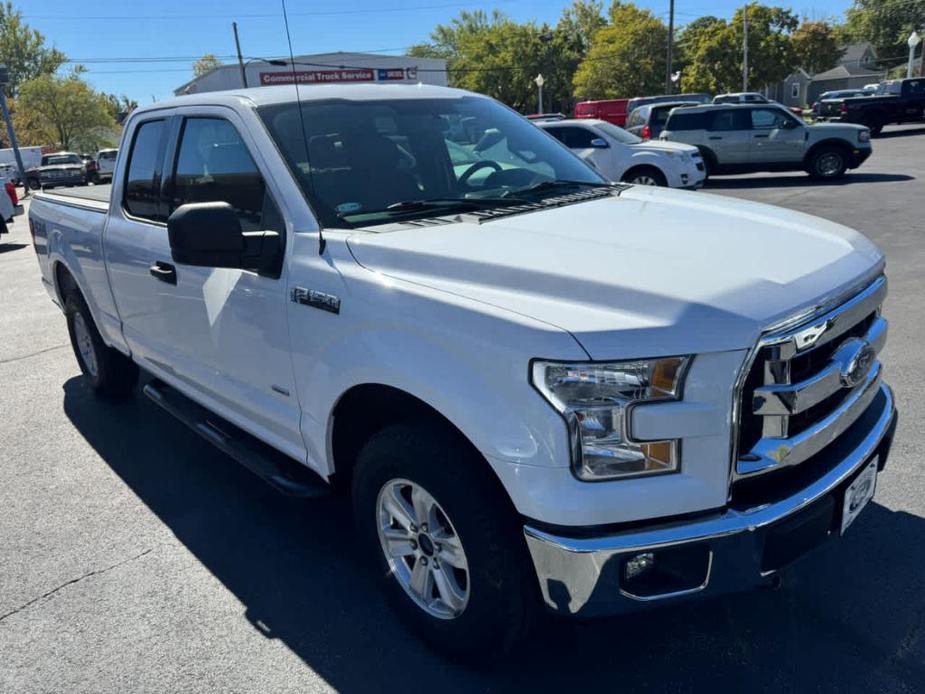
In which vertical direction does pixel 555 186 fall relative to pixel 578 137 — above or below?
above

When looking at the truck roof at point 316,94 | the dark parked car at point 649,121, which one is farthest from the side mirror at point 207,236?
the dark parked car at point 649,121

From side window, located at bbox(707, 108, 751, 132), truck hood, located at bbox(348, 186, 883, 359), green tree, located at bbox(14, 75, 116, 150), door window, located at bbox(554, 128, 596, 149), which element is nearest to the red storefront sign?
truck hood, located at bbox(348, 186, 883, 359)

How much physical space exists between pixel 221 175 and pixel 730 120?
16441mm

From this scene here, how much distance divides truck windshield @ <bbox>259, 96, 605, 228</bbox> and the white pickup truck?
1 cm

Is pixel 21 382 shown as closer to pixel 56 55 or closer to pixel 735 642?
pixel 735 642

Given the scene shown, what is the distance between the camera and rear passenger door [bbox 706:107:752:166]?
17.4m

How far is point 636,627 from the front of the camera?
2791mm

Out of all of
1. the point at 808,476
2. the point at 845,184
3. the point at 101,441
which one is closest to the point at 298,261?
the point at 808,476

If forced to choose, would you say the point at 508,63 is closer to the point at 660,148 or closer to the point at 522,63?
the point at 522,63

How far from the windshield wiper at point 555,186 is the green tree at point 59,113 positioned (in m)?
66.7

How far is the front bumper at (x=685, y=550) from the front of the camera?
2.03m

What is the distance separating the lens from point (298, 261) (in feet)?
9.11

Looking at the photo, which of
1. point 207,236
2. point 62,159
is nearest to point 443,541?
point 207,236

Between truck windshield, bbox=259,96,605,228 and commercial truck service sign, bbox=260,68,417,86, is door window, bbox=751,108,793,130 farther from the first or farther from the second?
truck windshield, bbox=259,96,605,228
